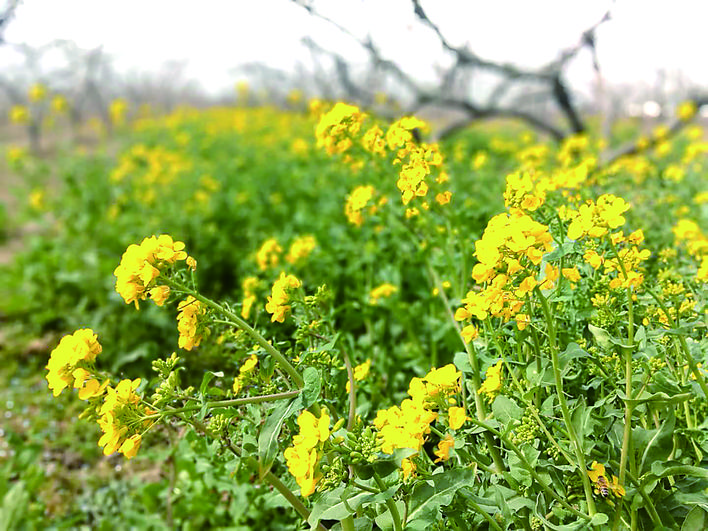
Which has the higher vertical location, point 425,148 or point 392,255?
point 425,148

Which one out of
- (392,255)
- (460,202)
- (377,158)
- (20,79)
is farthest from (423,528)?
(20,79)

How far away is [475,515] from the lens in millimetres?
1294

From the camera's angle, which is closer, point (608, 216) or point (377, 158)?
point (608, 216)

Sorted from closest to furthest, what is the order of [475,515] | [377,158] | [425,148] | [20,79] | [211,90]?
1. [475,515]
2. [425,148]
3. [377,158]
4. [20,79]
5. [211,90]

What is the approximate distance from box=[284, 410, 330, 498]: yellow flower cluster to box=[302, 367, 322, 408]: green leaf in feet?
0.40

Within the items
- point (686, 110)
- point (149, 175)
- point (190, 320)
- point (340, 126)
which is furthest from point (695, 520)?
point (686, 110)

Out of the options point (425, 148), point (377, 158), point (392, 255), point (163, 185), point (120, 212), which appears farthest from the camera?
point (163, 185)

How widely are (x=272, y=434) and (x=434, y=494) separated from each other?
37 centimetres

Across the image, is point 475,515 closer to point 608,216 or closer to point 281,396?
point 281,396

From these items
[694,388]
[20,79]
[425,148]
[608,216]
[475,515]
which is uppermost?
[20,79]

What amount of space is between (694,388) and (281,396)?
99 centimetres

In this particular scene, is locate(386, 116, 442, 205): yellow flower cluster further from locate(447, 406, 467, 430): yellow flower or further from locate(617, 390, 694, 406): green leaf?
locate(617, 390, 694, 406): green leaf

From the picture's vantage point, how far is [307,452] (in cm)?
105

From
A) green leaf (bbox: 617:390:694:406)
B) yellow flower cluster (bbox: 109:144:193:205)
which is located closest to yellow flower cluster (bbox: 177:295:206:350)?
green leaf (bbox: 617:390:694:406)
